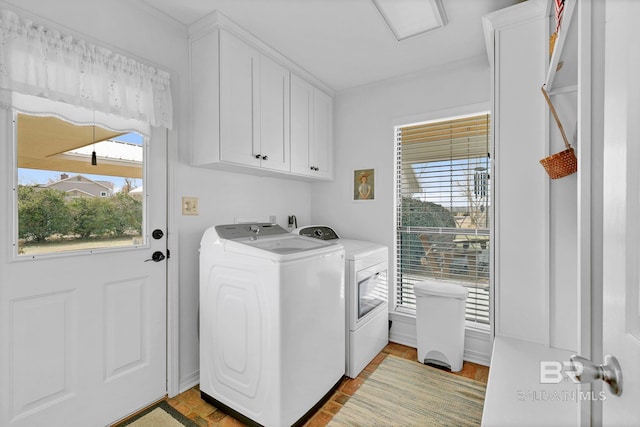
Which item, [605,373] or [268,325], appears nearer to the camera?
[605,373]

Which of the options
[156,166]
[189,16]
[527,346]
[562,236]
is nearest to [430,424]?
[527,346]

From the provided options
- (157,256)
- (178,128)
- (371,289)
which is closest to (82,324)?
(157,256)

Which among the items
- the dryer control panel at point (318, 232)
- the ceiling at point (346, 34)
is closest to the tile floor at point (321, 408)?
the dryer control panel at point (318, 232)

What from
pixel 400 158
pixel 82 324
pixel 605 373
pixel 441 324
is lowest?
pixel 441 324

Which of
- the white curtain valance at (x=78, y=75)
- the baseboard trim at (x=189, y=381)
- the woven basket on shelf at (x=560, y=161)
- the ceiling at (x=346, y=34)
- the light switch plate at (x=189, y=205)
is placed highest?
the ceiling at (x=346, y=34)

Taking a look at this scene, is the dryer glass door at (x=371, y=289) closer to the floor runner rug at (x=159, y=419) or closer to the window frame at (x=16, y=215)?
the floor runner rug at (x=159, y=419)

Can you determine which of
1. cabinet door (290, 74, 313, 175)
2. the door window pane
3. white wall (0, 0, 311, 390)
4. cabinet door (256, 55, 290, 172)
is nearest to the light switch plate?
white wall (0, 0, 311, 390)

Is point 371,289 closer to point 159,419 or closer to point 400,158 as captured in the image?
point 400,158

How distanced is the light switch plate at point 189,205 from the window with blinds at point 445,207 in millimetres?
1779

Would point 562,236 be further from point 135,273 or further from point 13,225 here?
point 13,225

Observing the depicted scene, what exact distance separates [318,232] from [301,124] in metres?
0.98

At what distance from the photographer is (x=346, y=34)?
6.84 ft

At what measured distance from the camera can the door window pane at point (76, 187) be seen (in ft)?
4.60

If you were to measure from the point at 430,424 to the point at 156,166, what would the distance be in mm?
2248
